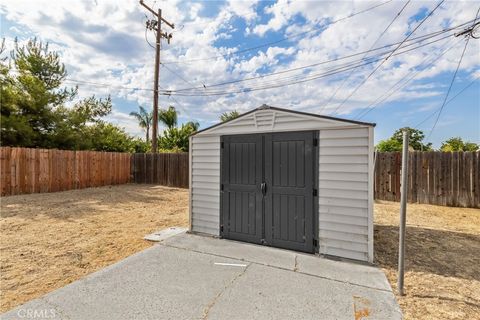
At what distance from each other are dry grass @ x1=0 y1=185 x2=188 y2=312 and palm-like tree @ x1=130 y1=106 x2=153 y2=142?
16.5 m

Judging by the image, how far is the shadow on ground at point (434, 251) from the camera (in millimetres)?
3195

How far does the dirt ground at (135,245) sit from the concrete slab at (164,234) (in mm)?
157

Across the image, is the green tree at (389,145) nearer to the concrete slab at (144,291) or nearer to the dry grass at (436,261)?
the dry grass at (436,261)

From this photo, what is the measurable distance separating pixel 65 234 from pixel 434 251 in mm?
6403

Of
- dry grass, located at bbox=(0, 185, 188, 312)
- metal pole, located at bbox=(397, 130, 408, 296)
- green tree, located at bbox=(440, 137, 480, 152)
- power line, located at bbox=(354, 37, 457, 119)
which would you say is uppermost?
power line, located at bbox=(354, 37, 457, 119)

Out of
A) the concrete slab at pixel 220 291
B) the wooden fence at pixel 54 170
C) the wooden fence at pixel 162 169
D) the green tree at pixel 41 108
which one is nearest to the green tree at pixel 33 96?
the green tree at pixel 41 108

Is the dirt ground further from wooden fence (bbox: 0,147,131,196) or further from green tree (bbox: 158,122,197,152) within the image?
green tree (bbox: 158,122,197,152)

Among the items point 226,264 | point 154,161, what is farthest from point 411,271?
point 154,161

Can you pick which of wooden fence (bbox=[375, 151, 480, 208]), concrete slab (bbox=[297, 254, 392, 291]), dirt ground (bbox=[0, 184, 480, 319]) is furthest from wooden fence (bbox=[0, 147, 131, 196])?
wooden fence (bbox=[375, 151, 480, 208])

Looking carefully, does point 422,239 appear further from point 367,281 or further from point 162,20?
point 162,20

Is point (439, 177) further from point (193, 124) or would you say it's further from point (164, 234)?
point (193, 124)

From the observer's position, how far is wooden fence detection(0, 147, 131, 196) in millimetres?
8375

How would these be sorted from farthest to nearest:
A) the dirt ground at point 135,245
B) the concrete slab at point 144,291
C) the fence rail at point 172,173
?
1. the fence rail at point 172,173
2. the dirt ground at point 135,245
3. the concrete slab at point 144,291

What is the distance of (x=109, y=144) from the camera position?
15.9 m
